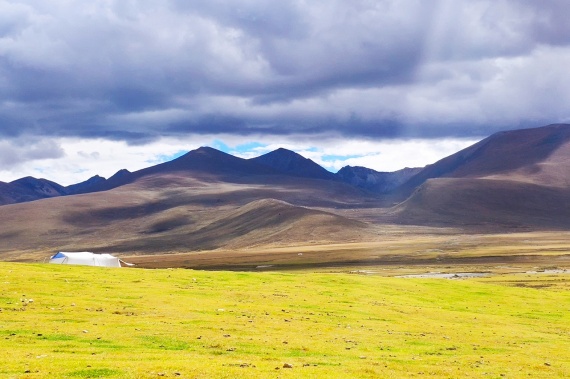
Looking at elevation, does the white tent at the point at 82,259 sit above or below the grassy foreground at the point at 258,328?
above

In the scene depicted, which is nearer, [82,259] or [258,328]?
[258,328]

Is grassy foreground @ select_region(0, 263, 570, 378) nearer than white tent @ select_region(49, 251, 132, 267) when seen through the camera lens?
Yes

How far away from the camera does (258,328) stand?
31469mm

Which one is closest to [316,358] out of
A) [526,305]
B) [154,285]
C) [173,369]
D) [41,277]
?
[173,369]

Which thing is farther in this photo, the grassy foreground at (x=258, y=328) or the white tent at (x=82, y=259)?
the white tent at (x=82, y=259)

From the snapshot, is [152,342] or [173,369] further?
[152,342]

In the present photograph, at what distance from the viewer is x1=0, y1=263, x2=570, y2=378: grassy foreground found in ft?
74.0

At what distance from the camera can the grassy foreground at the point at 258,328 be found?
22547mm

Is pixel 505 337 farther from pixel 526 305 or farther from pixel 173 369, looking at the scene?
pixel 173 369

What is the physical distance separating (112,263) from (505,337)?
71.1 m

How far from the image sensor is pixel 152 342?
26.7 metres

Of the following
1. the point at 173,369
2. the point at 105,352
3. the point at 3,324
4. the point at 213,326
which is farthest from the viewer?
the point at 213,326

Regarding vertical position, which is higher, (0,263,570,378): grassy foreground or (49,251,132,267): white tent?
(49,251,132,267): white tent

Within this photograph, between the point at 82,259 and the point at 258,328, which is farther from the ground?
the point at 82,259
